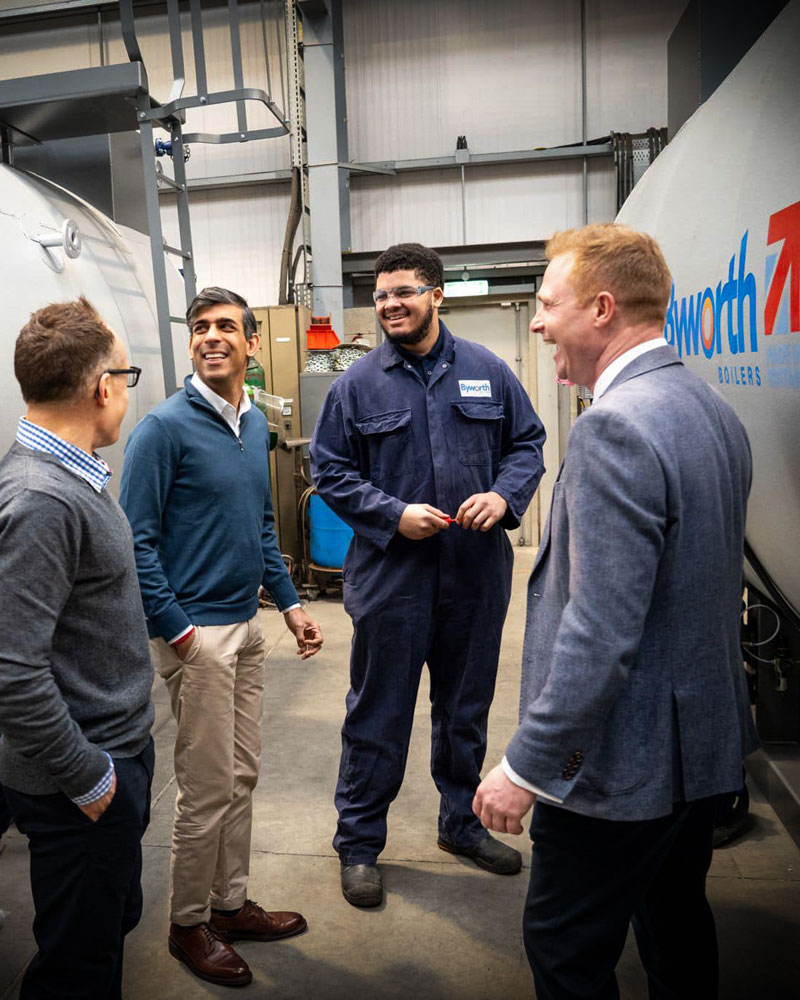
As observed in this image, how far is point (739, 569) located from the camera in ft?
4.12

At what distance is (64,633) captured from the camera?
1.29 metres

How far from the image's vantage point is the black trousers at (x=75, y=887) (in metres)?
1.29

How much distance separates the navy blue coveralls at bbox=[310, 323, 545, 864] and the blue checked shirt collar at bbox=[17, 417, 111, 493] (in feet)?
3.23

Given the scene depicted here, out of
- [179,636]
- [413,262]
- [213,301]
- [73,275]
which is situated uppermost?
[73,275]

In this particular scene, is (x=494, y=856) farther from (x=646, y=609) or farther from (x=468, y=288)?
(x=468, y=288)

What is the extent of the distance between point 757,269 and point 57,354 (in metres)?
1.29

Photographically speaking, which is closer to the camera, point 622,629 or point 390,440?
point 622,629

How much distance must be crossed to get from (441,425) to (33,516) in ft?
4.25

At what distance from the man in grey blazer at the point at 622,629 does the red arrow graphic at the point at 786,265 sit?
0.89ft

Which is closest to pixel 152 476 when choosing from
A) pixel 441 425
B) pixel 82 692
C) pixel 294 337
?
pixel 82 692

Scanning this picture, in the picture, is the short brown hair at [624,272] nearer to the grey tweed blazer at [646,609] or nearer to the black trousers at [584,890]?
the grey tweed blazer at [646,609]

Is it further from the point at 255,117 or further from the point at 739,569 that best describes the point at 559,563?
the point at 255,117

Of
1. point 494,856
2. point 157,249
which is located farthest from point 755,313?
point 157,249

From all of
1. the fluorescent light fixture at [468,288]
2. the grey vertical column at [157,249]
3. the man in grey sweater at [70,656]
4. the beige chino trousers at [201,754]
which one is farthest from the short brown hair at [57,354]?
the fluorescent light fixture at [468,288]
